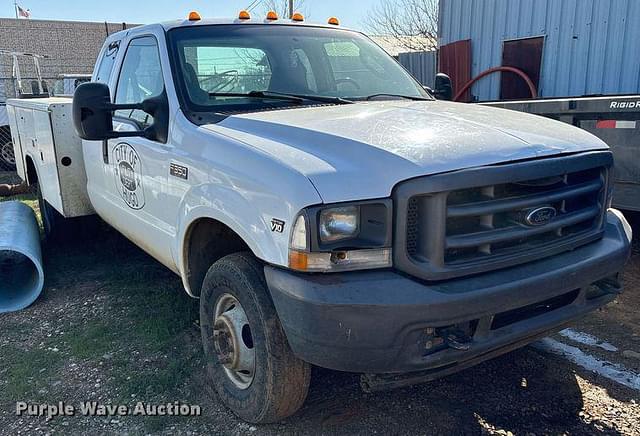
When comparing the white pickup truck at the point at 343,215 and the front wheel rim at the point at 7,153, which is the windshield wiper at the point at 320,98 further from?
the front wheel rim at the point at 7,153

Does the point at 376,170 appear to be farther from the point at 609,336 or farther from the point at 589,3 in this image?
the point at 589,3

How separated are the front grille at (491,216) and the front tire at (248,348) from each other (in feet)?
2.42

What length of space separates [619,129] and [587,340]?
1837mm

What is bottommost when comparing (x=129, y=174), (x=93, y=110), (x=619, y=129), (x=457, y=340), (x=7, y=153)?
(x=7, y=153)

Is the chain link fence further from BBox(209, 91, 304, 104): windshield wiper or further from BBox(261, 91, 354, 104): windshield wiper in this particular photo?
BBox(261, 91, 354, 104): windshield wiper

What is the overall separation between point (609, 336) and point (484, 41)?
25.7 ft

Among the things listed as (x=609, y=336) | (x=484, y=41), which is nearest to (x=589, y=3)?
(x=484, y=41)

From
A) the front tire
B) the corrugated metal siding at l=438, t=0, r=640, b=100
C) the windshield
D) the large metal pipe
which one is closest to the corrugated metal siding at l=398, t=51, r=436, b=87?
the corrugated metal siding at l=438, t=0, r=640, b=100

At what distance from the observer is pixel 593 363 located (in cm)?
354

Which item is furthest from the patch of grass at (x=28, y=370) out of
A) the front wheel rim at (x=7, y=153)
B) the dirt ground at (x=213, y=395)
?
the front wheel rim at (x=7, y=153)

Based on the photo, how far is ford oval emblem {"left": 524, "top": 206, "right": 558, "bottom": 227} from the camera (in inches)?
101

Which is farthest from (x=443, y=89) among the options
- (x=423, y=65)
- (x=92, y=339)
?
(x=423, y=65)

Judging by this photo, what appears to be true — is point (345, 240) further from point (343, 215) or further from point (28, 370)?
point (28, 370)

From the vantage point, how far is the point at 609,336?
154 inches
